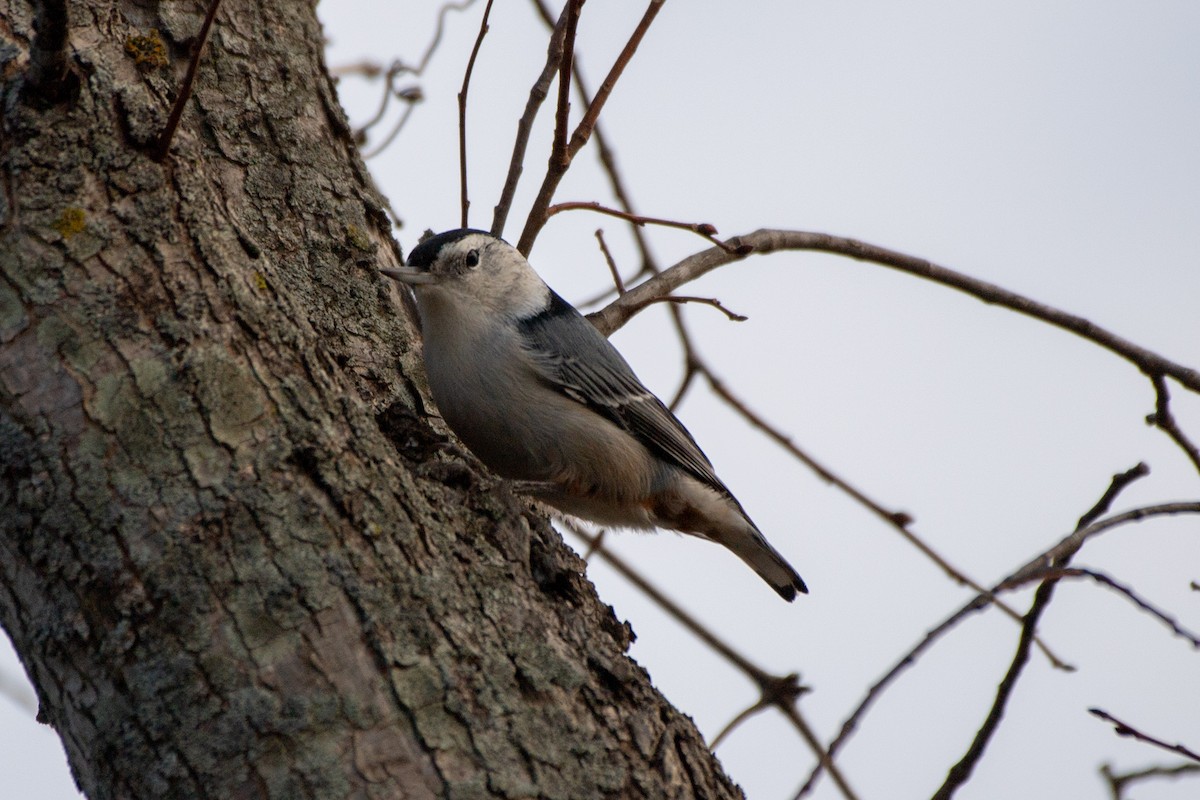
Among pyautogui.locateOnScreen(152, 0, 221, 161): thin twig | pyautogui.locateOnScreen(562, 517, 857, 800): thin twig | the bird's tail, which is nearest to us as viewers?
pyautogui.locateOnScreen(152, 0, 221, 161): thin twig

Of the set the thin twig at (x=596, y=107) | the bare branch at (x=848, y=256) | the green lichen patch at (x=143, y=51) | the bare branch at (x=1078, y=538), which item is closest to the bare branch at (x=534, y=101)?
the thin twig at (x=596, y=107)

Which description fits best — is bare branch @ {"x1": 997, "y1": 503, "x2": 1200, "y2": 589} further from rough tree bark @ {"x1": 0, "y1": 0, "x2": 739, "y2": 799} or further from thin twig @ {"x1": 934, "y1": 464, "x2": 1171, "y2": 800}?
rough tree bark @ {"x1": 0, "y1": 0, "x2": 739, "y2": 799}

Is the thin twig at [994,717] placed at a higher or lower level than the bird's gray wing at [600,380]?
lower

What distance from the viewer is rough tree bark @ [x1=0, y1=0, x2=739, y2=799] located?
5.32 ft

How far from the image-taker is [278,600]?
1655mm

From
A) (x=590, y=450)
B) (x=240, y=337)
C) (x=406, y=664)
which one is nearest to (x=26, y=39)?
(x=240, y=337)

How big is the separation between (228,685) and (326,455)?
0.38 meters

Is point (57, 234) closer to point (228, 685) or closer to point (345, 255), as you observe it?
point (228, 685)

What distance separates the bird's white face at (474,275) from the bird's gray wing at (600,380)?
0.28 feet

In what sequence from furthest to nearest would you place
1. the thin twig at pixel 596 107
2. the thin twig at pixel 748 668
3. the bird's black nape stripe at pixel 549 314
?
the bird's black nape stripe at pixel 549 314
the thin twig at pixel 596 107
the thin twig at pixel 748 668

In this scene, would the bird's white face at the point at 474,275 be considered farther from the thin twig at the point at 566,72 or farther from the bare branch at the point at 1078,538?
the bare branch at the point at 1078,538

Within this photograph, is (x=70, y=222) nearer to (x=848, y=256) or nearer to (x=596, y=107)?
(x=596, y=107)

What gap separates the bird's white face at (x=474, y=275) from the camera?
3.14 metres

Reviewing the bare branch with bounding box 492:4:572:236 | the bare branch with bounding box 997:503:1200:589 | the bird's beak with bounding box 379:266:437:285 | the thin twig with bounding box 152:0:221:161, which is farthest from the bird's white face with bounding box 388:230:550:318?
the bare branch with bounding box 997:503:1200:589
